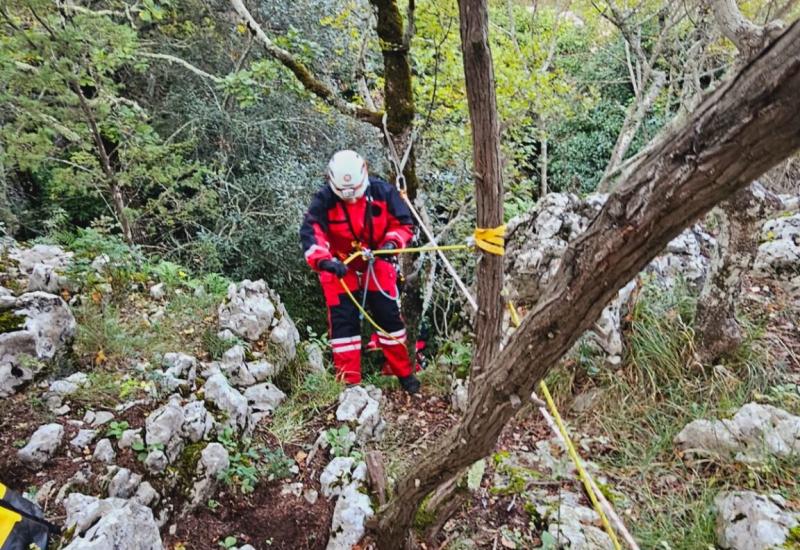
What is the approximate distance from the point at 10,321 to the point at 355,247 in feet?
7.36

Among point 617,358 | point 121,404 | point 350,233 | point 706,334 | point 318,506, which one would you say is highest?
point 350,233

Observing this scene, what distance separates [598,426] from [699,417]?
0.56m

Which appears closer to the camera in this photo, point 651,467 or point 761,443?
point 761,443

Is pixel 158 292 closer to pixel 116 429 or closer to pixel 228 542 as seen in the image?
pixel 116 429

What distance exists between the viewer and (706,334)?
3.02 metres

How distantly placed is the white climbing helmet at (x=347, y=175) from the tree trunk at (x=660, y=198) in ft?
7.36

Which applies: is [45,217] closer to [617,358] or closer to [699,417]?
[617,358]

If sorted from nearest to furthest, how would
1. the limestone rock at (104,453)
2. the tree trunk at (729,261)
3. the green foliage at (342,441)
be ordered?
the limestone rock at (104,453)
the tree trunk at (729,261)
the green foliage at (342,441)

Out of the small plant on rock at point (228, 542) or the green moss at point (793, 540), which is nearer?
the green moss at point (793, 540)

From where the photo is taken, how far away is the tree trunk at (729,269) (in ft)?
9.09

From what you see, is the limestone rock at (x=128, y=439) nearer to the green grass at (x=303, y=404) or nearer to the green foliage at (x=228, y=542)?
the green foliage at (x=228, y=542)

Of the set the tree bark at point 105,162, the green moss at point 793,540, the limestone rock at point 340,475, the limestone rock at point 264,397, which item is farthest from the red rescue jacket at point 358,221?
the green moss at point 793,540

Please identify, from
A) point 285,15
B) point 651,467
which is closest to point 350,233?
point 651,467

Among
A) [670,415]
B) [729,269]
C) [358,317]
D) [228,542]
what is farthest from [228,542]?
[729,269]
